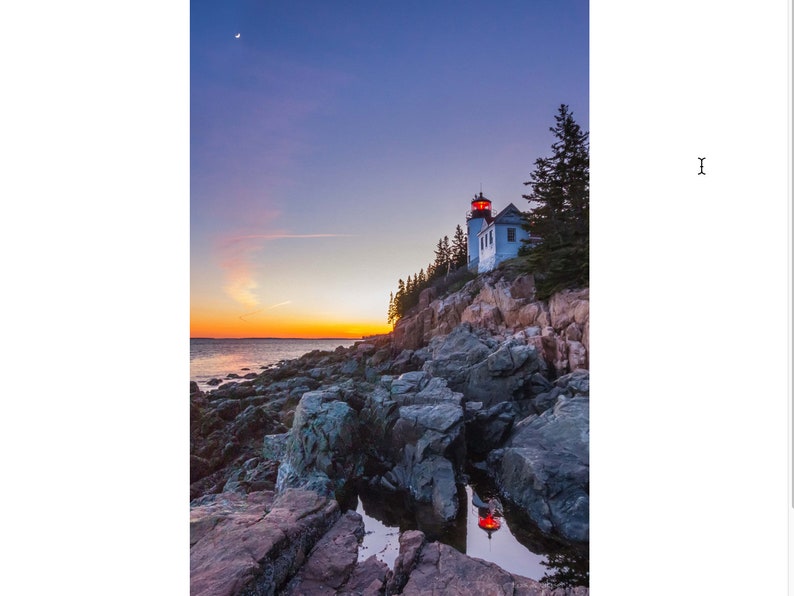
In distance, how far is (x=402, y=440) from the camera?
2354mm

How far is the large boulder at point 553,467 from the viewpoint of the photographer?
1.94 meters

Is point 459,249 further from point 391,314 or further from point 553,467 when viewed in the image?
point 553,467

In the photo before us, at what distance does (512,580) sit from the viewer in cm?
174

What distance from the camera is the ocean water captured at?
2221 mm

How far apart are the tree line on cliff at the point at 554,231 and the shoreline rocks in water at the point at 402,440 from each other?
114 mm

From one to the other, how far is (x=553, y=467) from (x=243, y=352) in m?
2.20

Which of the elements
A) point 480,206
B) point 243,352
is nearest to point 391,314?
point 480,206

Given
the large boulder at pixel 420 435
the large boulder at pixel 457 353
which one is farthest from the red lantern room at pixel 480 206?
the large boulder at pixel 420 435
